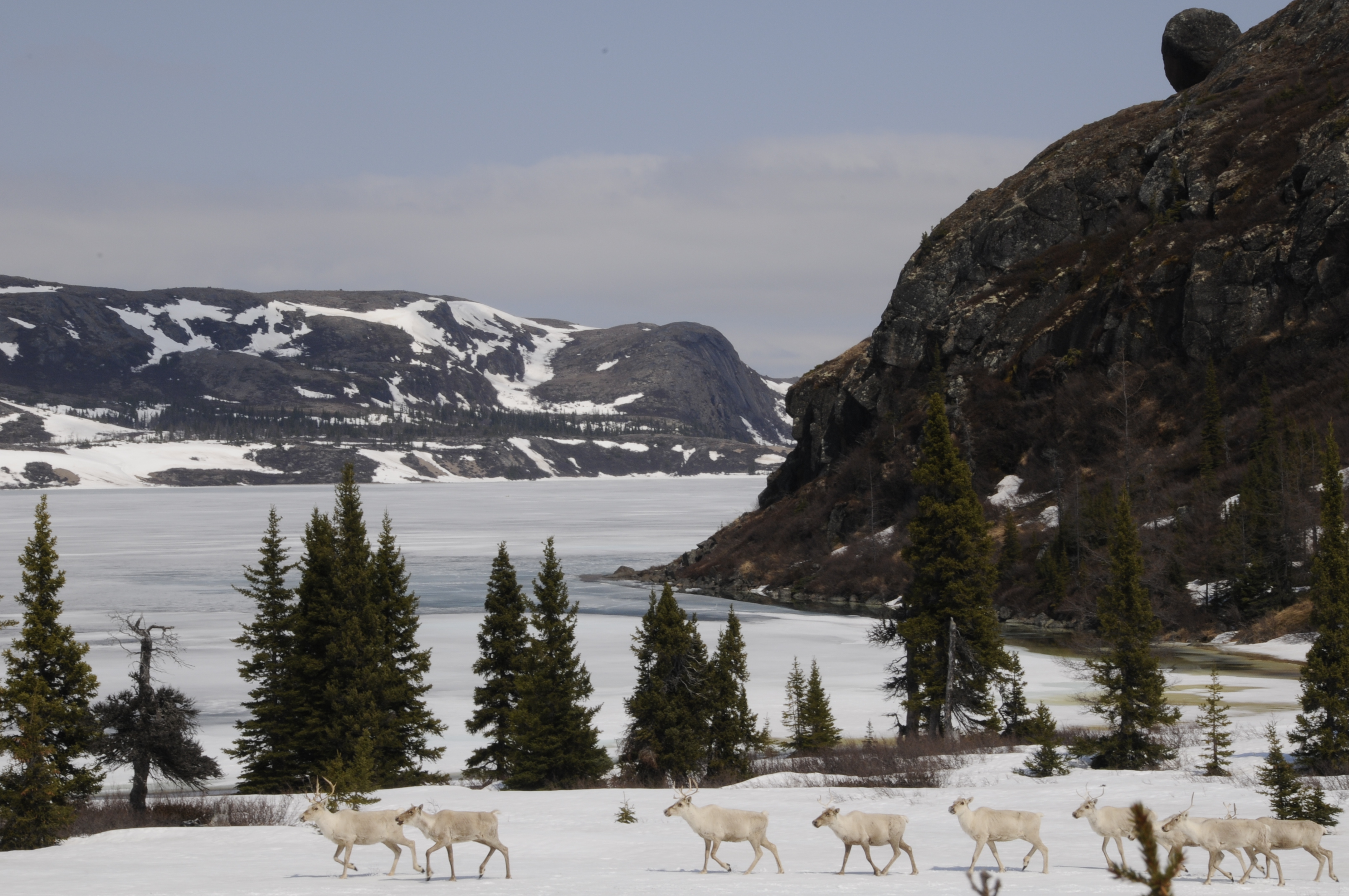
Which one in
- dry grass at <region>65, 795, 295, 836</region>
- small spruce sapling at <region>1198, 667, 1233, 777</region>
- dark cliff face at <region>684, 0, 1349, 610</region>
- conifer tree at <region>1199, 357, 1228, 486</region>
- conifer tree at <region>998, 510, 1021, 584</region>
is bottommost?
dry grass at <region>65, 795, 295, 836</region>

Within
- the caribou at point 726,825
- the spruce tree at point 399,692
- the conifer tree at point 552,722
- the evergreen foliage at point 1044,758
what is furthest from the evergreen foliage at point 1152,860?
the spruce tree at point 399,692

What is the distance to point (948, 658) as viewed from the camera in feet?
123

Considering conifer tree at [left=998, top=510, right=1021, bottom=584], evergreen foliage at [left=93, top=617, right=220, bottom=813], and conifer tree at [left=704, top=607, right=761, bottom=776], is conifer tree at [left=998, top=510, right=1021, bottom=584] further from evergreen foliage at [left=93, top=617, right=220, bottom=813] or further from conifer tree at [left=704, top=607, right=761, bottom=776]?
evergreen foliage at [left=93, top=617, right=220, bottom=813]

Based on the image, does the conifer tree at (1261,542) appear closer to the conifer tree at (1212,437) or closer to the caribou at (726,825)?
the conifer tree at (1212,437)

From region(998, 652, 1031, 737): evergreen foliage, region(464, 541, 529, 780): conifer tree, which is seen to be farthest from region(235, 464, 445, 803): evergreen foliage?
region(998, 652, 1031, 737): evergreen foliage

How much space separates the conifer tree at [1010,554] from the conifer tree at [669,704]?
4591 centimetres

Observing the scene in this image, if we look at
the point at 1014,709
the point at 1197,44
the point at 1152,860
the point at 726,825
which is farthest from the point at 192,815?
the point at 1197,44

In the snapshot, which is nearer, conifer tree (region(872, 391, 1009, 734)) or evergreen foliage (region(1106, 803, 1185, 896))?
evergreen foliage (region(1106, 803, 1185, 896))

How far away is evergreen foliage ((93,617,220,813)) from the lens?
31016mm

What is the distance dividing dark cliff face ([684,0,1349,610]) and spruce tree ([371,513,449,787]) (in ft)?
175

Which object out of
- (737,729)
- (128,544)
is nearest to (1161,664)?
(737,729)

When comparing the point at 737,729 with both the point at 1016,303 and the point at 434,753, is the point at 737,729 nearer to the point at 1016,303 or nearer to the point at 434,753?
the point at 434,753

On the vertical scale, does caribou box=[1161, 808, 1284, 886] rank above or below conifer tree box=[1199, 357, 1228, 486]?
below

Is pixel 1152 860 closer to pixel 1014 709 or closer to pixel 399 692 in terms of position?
pixel 1014 709
